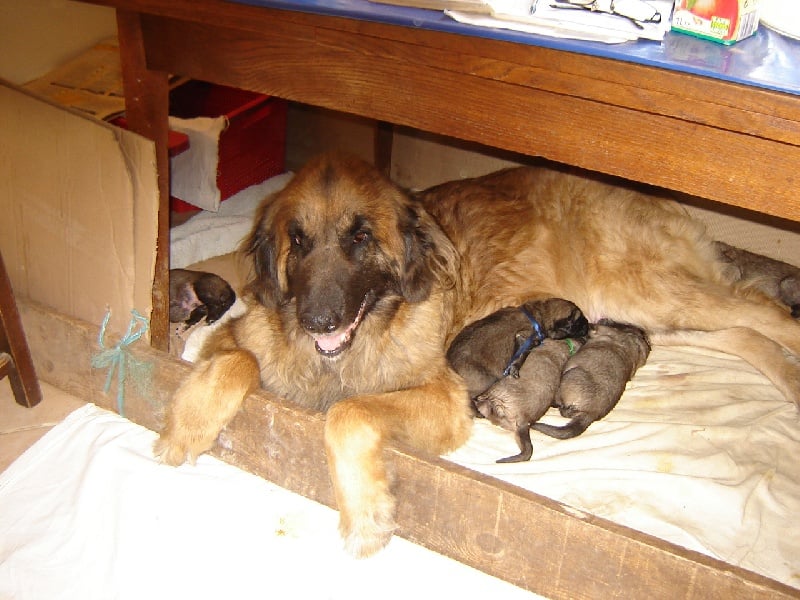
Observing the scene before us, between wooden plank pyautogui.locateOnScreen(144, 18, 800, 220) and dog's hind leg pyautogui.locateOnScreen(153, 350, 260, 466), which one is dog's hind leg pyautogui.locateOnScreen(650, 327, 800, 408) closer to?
wooden plank pyautogui.locateOnScreen(144, 18, 800, 220)

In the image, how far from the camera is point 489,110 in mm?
1874

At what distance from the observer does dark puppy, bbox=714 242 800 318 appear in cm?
321

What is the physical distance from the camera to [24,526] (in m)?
2.23

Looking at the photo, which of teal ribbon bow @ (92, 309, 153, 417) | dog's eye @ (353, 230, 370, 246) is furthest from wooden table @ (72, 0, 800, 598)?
teal ribbon bow @ (92, 309, 153, 417)

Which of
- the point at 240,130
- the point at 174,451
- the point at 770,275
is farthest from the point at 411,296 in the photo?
the point at 240,130

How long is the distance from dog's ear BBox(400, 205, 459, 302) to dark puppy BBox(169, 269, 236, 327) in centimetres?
126

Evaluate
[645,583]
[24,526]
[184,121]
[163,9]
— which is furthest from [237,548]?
[184,121]

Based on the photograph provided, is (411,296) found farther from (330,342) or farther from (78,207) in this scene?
(78,207)

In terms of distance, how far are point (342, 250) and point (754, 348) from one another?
1889 millimetres

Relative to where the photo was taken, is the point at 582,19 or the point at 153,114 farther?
the point at 153,114

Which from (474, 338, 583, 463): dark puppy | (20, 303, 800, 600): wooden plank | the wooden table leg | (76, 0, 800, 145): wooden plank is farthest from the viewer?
the wooden table leg

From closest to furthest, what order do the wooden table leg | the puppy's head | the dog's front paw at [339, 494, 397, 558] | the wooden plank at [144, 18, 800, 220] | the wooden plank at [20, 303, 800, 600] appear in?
the wooden plank at [144, 18, 800, 220] < the wooden plank at [20, 303, 800, 600] < the dog's front paw at [339, 494, 397, 558] < the puppy's head < the wooden table leg

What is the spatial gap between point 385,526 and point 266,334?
0.81 meters

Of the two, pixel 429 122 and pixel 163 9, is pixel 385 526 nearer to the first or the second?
pixel 429 122
